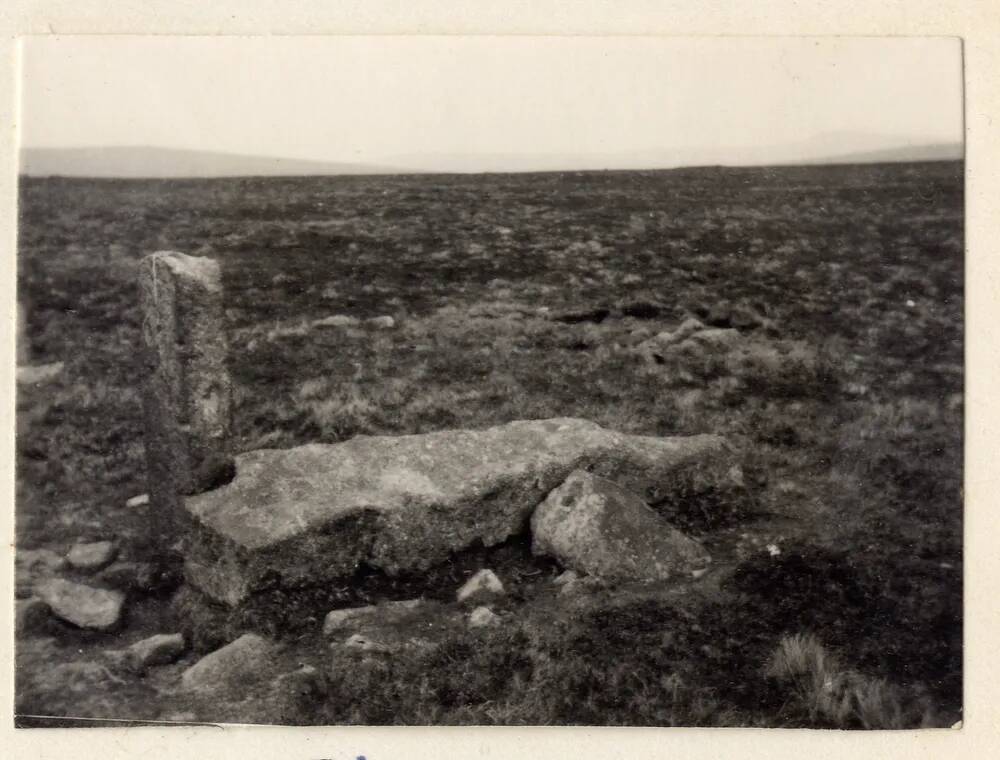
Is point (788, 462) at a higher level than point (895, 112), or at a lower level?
lower

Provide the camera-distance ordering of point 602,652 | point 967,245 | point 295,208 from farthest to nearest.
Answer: point 295,208 → point 967,245 → point 602,652

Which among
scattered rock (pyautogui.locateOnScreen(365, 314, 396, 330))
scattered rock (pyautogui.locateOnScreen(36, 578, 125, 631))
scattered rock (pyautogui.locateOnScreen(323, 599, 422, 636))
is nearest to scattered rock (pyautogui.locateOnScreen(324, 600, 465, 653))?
scattered rock (pyautogui.locateOnScreen(323, 599, 422, 636))

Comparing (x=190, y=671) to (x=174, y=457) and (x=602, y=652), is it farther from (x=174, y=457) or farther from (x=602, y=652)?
(x=602, y=652)

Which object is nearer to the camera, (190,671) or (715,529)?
(190,671)

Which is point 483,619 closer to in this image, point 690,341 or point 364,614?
point 364,614

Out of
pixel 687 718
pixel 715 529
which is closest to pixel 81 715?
pixel 687 718

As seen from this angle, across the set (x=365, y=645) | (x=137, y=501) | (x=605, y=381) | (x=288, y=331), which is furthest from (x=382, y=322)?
(x=365, y=645)
